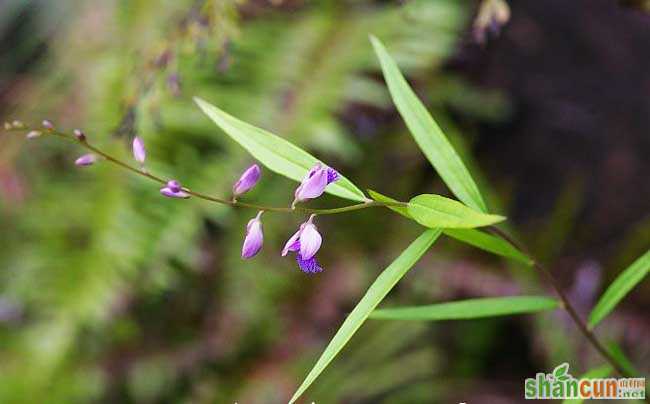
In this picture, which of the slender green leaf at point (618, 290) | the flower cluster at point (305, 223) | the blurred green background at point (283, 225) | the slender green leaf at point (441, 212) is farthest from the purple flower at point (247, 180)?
the blurred green background at point (283, 225)

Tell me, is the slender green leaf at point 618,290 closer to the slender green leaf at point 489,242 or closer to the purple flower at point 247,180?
the slender green leaf at point 489,242

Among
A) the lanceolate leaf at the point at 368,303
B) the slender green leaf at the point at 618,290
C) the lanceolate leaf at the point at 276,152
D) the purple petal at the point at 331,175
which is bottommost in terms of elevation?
the slender green leaf at the point at 618,290

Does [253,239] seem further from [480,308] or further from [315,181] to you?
[480,308]

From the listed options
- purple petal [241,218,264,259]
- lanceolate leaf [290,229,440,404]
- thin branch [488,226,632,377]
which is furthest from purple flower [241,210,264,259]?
thin branch [488,226,632,377]

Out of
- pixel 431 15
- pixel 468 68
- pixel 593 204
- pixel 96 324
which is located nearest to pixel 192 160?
pixel 96 324

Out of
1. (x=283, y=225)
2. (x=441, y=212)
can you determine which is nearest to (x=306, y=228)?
(x=441, y=212)

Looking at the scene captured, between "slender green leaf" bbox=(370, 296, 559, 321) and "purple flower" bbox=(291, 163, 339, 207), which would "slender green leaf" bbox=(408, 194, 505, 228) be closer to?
"purple flower" bbox=(291, 163, 339, 207)
